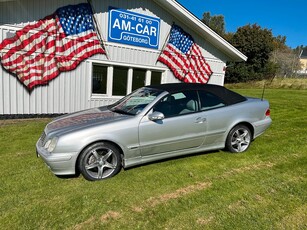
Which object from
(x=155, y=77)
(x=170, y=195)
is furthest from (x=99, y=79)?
(x=170, y=195)

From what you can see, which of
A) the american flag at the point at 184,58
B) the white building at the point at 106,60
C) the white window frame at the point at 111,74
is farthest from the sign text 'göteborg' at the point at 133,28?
the white window frame at the point at 111,74

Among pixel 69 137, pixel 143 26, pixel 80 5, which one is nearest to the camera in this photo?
pixel 69 137

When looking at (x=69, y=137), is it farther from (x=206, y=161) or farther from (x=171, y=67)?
(x=171, y=67)

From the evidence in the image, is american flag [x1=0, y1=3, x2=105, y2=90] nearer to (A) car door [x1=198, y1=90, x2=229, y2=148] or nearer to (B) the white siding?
(B) the white siding

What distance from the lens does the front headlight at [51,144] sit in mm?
3727

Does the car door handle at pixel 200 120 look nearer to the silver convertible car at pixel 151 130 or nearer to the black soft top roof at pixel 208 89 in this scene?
the silver convertible car at pixel 151 130

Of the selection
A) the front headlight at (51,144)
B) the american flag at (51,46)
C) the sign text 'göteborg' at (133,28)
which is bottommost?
the front headlight at (51,144)

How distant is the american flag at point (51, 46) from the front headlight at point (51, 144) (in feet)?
16.7

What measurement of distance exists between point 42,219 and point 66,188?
76cm

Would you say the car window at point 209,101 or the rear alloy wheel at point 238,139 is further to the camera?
the rear alloy wheel at point 238,139

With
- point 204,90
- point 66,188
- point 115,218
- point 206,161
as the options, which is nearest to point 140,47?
point 204,90

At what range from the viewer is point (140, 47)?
9.91m

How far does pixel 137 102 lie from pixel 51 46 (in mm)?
5109

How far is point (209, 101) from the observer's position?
488 cm
